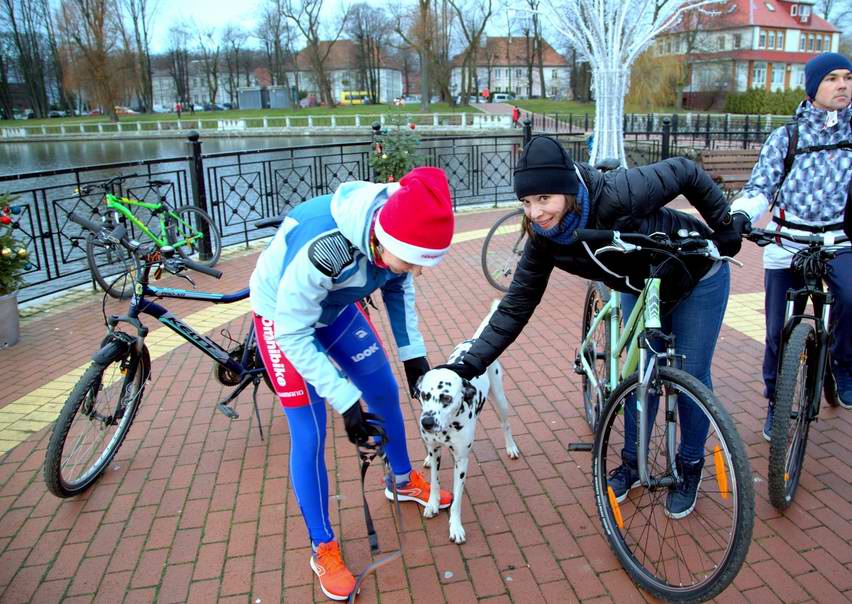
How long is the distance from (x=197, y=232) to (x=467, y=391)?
683 centimetres

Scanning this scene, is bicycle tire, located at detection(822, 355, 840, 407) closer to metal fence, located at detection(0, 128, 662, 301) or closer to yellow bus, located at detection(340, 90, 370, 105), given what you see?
metal fence, located at detection(0, 128, 662, 301)

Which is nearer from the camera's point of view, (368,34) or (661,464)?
(661,464)

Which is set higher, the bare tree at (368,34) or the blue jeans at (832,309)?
the bare tree at (368,34)

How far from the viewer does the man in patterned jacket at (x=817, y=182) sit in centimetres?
342

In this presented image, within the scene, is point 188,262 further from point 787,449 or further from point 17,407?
point 787,449

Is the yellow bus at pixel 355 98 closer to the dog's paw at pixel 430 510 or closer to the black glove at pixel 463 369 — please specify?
the dog's paw at pixel 430 510

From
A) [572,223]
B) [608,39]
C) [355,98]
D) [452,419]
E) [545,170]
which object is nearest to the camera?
[545,170]

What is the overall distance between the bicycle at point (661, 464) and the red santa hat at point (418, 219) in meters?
0.59

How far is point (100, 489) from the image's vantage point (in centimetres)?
367

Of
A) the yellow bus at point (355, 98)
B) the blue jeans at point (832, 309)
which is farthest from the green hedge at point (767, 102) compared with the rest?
the blue jeans at point (832, 309)

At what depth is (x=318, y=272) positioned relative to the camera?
2375 millimetres

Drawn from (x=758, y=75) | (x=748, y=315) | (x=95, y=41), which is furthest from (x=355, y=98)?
(x=748, y=315)

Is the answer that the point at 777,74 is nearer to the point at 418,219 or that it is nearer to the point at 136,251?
the point at 136,251

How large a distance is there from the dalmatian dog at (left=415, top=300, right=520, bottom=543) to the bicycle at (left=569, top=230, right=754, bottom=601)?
598mm
